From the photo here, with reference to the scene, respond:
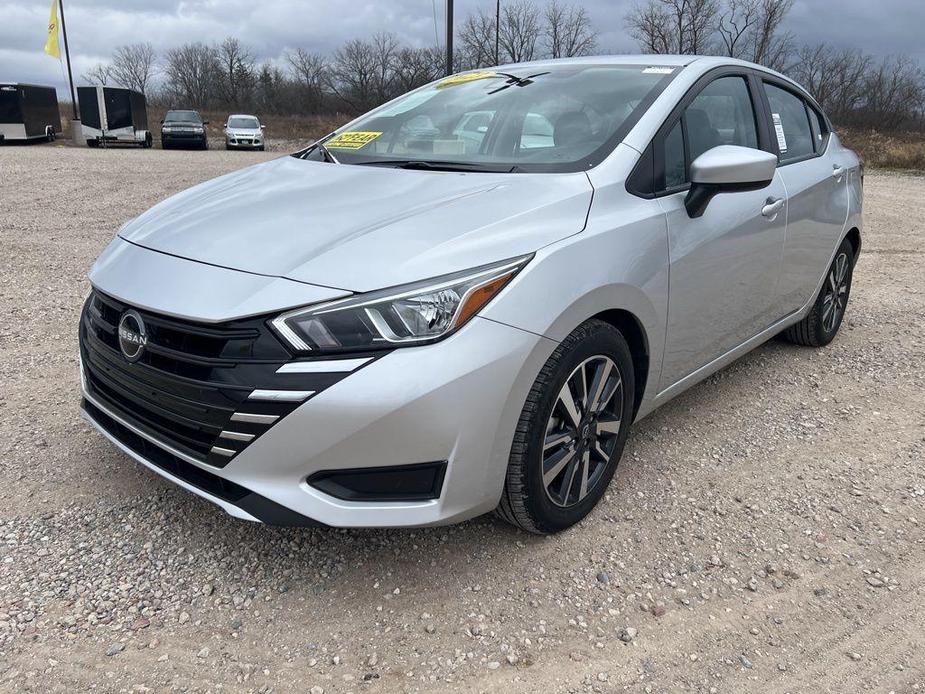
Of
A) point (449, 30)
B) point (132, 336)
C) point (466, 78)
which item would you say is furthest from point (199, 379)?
point (449, 30)

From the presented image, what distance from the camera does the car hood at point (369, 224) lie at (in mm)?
1984

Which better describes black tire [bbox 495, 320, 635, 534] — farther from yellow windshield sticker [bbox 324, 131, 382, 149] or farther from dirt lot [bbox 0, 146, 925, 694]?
yellow windshield sticker [bbox 324, 131, 382, 149]

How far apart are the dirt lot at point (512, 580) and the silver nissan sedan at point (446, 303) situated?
0.30m

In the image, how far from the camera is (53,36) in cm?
2909

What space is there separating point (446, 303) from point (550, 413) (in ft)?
1.70

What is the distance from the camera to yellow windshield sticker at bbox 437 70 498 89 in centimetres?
353

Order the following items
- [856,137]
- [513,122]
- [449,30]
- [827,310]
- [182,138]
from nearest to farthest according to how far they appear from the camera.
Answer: [513,122] < [827,310] < [449,30] < [182,138] < [856,137]

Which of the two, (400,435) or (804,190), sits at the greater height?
(804,190)

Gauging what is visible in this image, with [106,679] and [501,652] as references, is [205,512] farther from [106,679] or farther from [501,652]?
[501,652]

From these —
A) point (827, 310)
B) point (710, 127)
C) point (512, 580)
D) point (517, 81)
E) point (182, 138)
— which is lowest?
point (512, 580)

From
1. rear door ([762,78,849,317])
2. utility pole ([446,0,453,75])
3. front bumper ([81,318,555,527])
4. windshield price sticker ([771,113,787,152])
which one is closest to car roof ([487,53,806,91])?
windshield price sticker ([771,113,787,152])

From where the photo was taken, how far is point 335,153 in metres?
3.17

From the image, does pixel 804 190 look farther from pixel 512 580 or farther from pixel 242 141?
pixel 242 141

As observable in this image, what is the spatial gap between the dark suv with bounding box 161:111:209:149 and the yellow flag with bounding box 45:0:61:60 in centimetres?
747
